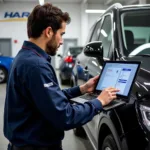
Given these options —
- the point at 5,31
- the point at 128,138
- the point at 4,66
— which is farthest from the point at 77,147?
the point at 5,31

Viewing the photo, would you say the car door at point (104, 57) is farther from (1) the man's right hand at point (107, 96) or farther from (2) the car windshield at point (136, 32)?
(1) the man's right hand at point (107, 96)

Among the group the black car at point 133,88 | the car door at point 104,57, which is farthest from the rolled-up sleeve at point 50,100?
the car door at point 104,57

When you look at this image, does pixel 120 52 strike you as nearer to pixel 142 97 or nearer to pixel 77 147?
pixel 142 97

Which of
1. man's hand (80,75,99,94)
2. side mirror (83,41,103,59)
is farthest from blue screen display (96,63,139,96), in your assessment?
side mirror (83,41,103,59)

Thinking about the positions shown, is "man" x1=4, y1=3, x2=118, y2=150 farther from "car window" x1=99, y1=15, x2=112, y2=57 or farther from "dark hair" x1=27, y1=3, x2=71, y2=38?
"car window" x1=99, y1=15, x2=112, y2=57

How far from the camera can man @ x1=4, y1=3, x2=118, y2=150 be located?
1.40 meters

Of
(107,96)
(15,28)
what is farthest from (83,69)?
(15,28)

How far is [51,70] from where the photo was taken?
1.48 meters

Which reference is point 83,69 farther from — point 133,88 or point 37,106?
point 37,106

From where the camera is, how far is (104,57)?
2.74 metres

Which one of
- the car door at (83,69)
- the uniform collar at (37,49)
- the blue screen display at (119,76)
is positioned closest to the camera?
the uniform collar at (37,49)

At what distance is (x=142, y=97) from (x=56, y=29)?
625 mm

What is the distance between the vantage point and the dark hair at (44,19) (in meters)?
1.47

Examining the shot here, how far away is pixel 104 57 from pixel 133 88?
3.36 ft
